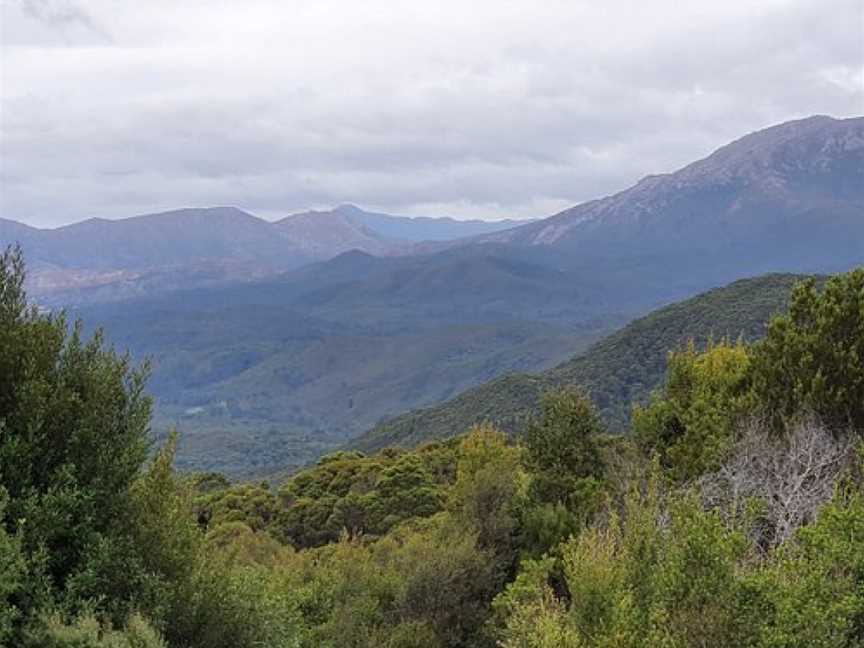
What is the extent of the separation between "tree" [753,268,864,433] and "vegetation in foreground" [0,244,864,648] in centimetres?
5

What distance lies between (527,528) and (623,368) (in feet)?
315

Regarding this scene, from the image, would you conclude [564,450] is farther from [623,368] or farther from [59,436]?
[623,368]

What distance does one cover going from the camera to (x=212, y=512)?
147 ft

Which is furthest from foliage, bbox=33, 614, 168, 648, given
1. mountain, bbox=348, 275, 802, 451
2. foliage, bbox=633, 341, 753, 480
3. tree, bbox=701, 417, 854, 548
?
mountain, bbox=348, 275, 802, 451

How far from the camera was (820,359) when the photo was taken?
1955cm

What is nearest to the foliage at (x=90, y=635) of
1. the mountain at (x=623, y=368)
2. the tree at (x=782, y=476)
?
the tree at (x=782, y=476)

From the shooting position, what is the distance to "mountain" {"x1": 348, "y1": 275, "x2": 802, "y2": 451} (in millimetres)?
103188

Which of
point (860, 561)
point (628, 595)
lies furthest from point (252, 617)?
point (860, 561)

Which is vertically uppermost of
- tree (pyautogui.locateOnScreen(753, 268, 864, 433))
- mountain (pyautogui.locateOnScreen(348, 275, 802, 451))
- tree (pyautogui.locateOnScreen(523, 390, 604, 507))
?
tree (pyautogui.locateOnScreen(753, 268, 864, 433))

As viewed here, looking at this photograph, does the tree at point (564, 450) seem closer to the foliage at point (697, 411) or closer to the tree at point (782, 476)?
the foliage at point (697, 411)

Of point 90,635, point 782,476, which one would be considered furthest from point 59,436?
point 782,476

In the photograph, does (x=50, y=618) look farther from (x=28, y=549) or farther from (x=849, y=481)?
(x=849, y=481)

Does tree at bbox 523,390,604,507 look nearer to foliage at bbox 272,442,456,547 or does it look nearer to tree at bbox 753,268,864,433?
tree at bbox 753,268,864,433

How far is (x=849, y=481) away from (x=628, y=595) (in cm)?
679
